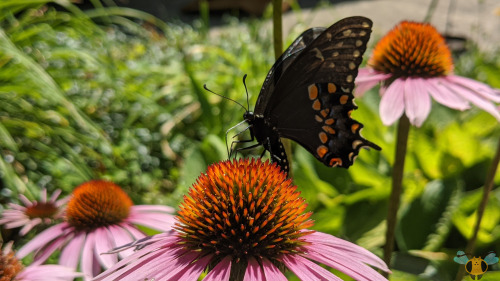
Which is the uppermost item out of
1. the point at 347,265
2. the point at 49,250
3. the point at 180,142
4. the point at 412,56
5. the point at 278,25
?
the point at 180,142

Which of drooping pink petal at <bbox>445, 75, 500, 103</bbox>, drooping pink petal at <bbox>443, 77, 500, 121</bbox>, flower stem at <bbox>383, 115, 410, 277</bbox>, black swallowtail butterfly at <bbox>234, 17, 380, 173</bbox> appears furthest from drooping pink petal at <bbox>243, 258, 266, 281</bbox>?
drooping pink petal at <bbox>445, 75, 500, 103</bbox>

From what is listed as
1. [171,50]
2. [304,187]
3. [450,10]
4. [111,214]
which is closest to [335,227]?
[304,187]

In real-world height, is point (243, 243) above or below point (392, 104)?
below

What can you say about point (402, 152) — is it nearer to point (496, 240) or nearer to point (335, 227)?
point (335, 227)

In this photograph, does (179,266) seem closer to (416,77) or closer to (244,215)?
(244,215)

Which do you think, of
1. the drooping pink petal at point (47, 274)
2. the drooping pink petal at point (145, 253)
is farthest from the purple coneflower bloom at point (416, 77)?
the drooping pink petal at point (47, 274)

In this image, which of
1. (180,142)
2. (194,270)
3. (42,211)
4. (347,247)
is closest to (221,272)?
(194,270)

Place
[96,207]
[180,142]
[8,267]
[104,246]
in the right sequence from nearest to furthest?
[8,267] < [104,246] < [96,207] < [180,142]
